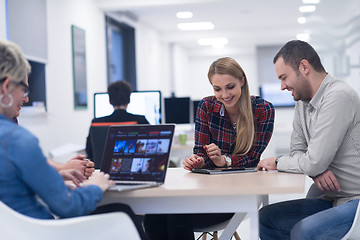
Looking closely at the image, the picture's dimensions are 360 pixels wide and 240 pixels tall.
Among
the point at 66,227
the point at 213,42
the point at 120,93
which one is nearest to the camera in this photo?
the point at 66,227

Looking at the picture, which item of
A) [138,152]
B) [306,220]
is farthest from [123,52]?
[306,220]

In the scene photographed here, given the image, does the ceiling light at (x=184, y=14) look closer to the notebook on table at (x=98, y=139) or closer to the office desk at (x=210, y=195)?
the notebook on table at (x=98, y=139)

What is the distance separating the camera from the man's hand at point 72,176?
6.06ft

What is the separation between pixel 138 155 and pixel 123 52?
8543 millimetres

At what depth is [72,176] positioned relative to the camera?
185cm

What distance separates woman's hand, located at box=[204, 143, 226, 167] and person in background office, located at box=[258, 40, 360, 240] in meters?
0.26

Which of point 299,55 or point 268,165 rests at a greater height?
point 299,55

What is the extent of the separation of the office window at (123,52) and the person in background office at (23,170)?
313 inches

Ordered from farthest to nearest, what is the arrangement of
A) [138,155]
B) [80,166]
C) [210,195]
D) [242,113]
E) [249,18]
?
[249,18] → [242,113] → [80,166] → [138,155] → [210,195]

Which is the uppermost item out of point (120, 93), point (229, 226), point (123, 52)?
point (123, 52)

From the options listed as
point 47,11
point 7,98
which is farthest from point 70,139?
point 7,98

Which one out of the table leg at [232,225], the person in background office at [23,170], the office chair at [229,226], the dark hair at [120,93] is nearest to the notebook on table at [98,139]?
the dark hair at [120,93]

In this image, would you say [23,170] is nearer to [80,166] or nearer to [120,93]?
[80,166]

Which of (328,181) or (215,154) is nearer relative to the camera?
(328,181)
